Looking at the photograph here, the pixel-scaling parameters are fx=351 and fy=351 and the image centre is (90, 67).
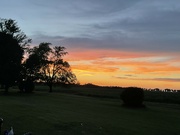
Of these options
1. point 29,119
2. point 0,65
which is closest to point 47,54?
point 0,65

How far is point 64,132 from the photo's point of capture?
712 inches

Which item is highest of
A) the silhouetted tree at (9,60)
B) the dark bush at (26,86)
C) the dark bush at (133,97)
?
the silhouetted tree at (9,60)

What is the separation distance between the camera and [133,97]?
42.8 m

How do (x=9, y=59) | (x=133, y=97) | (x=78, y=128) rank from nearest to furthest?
(x=78, y=128), (x=133, y=97), (x=9, y=59)

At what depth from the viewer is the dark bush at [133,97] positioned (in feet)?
139

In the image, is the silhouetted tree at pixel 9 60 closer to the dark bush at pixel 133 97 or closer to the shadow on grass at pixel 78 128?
the dark bush at pixel 133 97

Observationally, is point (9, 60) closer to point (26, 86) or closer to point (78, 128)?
point (26, 86)

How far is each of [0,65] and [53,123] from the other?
147ft

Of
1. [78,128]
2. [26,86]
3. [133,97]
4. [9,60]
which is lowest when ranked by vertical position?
[78,128]

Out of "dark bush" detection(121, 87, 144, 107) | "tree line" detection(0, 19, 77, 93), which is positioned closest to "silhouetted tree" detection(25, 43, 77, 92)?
"tree line" detection(0, 19, 77, 93)

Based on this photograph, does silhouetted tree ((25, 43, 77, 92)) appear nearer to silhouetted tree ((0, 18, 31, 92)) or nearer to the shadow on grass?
silhouetted tree ((0, 18, 31, 92))

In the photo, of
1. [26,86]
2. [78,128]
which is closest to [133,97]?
[78,128]

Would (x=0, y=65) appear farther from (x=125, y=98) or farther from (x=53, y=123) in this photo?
(x=53, y=123)

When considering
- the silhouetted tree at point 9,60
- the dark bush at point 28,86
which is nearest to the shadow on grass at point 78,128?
the silhouetted tree at point 9,60
